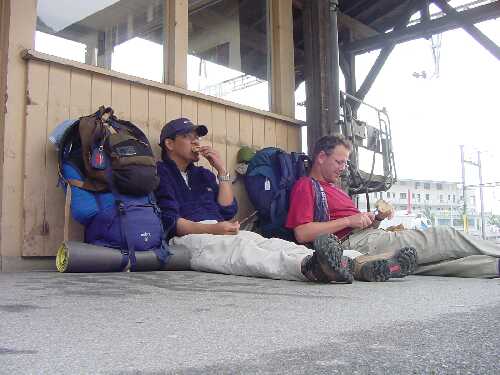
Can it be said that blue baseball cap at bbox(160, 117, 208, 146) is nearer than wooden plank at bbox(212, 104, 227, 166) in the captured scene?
Yes

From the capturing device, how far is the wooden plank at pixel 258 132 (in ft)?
14.1

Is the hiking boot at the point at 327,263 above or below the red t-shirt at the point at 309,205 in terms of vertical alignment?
below

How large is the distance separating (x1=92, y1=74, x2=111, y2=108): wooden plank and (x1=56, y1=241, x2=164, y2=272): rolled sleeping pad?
1.10m

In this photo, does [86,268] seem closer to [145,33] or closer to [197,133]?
[197,133]

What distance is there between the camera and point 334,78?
4.42m

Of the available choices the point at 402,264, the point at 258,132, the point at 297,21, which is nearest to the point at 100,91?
the point at 258,132

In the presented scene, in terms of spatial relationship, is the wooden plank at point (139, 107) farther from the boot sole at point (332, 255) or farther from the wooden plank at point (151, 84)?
the boot sole at point (332, 255)

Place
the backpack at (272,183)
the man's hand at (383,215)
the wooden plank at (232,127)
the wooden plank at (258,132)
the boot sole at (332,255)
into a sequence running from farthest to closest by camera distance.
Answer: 1. the wooden plank at (258,132)
2. the wooden plank at (232,127)
3. the backpack at (272,183)
4. the man's hand at (383,215)
5. the boot sole at (332,255)

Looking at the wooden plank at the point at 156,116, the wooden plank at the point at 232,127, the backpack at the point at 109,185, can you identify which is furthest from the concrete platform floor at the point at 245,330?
the wooden plank at the point at 232,127

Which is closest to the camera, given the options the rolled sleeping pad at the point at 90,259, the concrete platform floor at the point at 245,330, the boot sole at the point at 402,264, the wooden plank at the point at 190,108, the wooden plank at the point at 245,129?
the concrete platform floor at the point at 245,330

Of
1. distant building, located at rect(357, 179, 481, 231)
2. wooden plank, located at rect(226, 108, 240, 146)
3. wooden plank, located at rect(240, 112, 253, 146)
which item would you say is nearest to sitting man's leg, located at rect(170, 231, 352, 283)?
wooden plank, located at rect(226, 108, 240, 146)

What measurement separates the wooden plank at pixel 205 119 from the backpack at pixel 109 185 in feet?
3.23

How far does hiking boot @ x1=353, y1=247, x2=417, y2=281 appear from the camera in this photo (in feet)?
7.25

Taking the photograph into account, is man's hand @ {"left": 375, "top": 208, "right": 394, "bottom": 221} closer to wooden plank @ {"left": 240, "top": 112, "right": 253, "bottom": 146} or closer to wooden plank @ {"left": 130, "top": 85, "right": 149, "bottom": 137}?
wooden plank @ {"left": 240, "top": 112, "right": 253, "bottom": 146}
